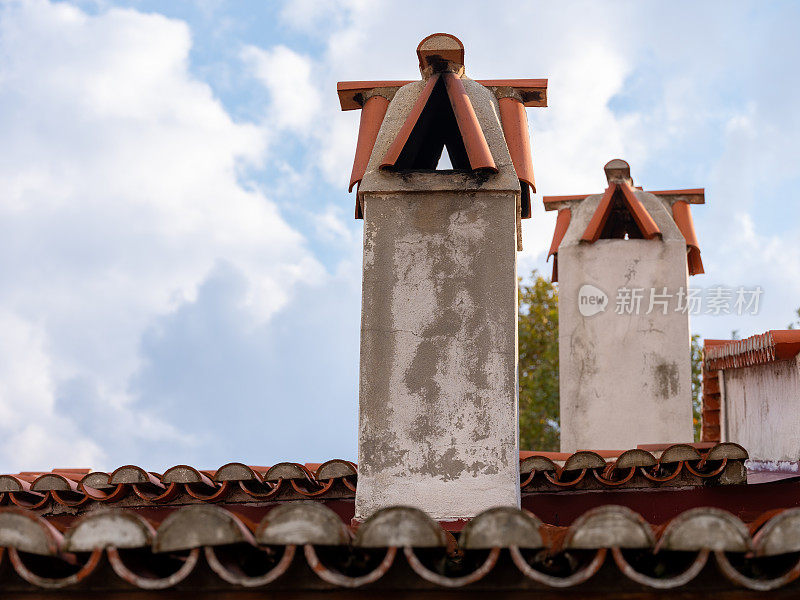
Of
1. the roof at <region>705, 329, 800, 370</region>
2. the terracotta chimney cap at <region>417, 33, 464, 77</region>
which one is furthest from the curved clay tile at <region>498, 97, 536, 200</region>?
the roof at <region>705, 329, 800, 370</region>

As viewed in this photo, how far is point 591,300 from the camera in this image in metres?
8.85

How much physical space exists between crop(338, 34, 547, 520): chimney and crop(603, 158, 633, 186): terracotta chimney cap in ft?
15.6

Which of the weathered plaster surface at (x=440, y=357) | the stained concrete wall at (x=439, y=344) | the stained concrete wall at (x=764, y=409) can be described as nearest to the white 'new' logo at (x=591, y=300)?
the stained concrete wall at (x=764, y=409)

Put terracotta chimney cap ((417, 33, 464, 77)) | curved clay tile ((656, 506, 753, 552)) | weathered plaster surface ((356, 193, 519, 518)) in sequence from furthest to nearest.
Answer: terracotta chimney cap ((417, 33, 464, 77)) → weathered plaster surface ((356, 193, 519, 518)) → curved clay tile ((656, 506, 753, 552))

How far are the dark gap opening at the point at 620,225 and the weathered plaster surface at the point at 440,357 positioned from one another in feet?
16.6

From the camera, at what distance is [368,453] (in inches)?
170

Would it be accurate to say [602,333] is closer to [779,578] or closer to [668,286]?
[668,286]

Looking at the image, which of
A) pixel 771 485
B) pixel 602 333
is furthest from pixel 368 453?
pixel 602 333

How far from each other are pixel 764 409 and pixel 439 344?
12.2ft

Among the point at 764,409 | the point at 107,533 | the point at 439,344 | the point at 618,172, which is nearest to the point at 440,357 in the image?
the point at 439,344

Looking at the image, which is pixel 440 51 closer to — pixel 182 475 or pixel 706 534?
pixel 182 475

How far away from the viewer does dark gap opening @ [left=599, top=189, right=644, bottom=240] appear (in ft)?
30.8

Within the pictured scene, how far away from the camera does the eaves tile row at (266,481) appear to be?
5.58 meters

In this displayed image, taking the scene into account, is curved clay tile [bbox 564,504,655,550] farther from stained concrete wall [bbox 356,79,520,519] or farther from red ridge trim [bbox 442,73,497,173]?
red ridge trim [bbox 442,73,497,173]
